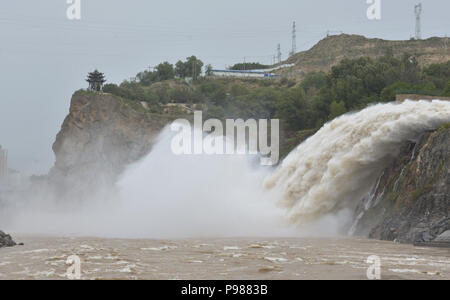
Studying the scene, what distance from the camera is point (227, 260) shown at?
18.3m

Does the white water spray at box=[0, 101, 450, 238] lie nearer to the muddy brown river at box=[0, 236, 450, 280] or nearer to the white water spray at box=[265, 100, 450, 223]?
the white water spray at box=[265, 100, 450, 223]

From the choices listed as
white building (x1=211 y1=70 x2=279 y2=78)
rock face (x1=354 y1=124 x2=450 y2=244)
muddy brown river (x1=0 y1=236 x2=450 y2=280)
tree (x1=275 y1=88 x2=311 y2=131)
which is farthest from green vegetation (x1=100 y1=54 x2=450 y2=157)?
muddy brown river (x1=0 y1=236 x2=450 y2=280)

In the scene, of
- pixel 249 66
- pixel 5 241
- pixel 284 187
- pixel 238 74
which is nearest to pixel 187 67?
pixel 238 74

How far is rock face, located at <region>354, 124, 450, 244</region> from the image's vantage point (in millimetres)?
23078

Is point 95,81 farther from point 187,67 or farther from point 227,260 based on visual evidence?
point 227,260

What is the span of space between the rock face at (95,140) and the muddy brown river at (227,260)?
38.4m

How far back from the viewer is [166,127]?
6438cm

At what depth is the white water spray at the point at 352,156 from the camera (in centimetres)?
2752

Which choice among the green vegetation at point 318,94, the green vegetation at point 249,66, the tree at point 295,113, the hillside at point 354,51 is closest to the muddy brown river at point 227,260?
the green vegetation at point 318,94

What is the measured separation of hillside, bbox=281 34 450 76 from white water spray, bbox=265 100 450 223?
257 feet

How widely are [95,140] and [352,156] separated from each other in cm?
4051

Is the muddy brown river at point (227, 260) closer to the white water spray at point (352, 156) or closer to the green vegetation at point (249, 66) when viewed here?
the white water spray at point (352, 156)
